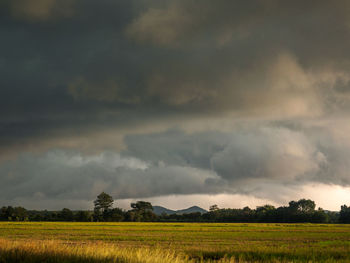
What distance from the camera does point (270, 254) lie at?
28.0m

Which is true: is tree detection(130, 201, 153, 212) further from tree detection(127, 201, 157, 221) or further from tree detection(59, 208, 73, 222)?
tree detection(59, 208, 73, 222)

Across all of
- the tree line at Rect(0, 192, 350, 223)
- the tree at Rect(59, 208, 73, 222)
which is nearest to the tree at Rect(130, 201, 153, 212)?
the tree line at Rect(0, 192, 350, 223)

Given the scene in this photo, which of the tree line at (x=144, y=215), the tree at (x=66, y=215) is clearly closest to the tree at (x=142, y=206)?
the tree line at (x=144, y=215)

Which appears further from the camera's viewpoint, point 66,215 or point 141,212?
point 141,212

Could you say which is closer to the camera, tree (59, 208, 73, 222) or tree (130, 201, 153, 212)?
tree (59, 208, 73, 222)

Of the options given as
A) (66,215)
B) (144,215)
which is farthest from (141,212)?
(66,215)

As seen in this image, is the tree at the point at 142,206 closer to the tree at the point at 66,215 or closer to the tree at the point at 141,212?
the tree at the point at 141,212

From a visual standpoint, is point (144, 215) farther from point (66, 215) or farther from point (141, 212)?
point (66, 215)

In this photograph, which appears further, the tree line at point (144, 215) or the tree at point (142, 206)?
the tree at point (142, 206)

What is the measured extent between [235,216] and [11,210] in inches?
3761

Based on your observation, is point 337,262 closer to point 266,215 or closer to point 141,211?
point 266,215

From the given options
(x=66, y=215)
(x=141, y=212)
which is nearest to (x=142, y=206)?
(x=141, y=212)

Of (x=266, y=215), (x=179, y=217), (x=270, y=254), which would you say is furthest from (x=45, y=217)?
(x=270, y=254)

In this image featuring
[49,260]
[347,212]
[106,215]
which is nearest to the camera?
[49,260]
